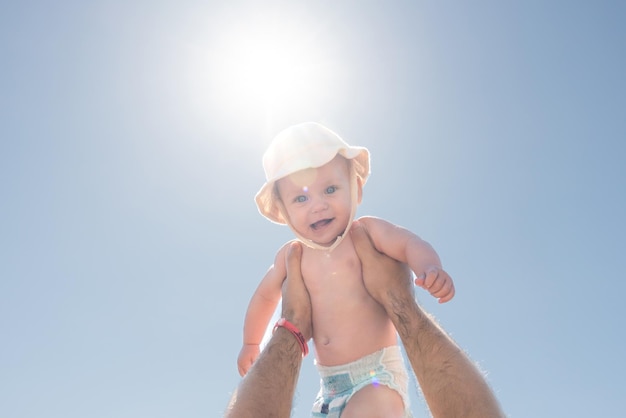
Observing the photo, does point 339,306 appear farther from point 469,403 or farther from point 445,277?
point 469,403

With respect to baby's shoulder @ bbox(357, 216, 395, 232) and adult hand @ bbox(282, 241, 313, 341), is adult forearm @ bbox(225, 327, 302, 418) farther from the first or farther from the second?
baby's shoulder @ bbox(357, 216, 395, 232)

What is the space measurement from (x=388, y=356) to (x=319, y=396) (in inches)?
29.6

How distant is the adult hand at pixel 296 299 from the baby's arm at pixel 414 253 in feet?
2.47

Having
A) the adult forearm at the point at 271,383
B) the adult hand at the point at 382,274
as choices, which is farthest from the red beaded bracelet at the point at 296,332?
the adult hand at the point at 382,274

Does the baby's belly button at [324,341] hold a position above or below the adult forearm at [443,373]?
above

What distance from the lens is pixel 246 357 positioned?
4.68 meters

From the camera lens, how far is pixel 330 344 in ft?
14.1

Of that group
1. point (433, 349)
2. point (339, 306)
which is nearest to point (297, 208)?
point (339, 306)

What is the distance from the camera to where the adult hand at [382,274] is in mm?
3832

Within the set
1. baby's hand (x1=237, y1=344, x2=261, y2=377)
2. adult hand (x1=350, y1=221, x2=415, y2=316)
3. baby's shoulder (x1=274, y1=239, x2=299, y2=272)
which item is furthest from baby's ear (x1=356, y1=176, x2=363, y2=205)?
baby's hand (x1=237, y1=344, x2=261, y2=377)

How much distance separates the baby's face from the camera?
438cm

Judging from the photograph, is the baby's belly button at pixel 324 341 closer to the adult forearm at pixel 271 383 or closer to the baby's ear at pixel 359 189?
the adult forearm at pixel 271 383

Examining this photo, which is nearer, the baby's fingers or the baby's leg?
the baby's fingers

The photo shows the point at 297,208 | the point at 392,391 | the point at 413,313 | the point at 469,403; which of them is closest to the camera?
the point at 469,403
